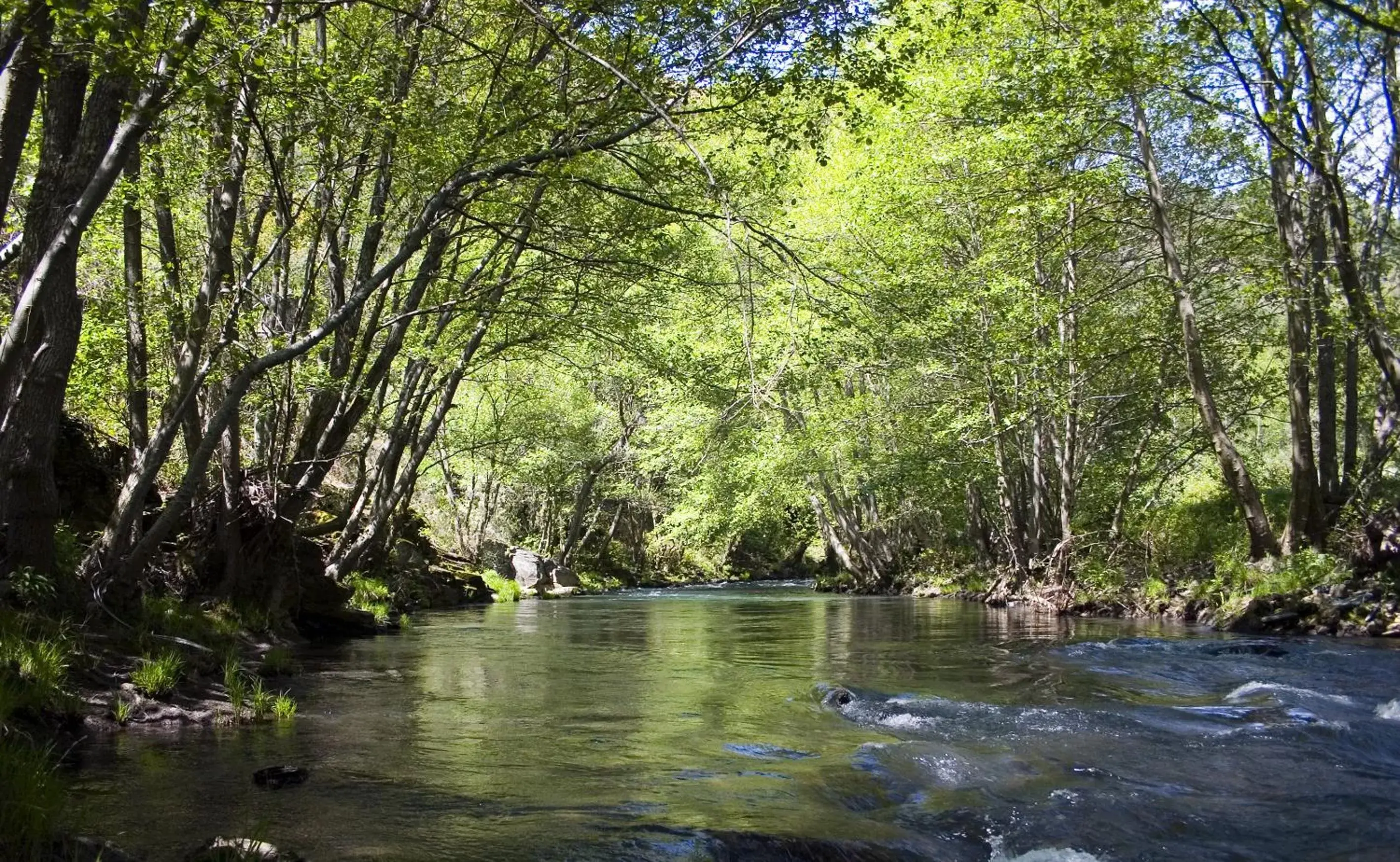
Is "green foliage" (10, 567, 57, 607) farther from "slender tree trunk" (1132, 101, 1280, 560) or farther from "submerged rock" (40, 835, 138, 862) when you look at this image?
"slender tree trunk" (1132, 101, 1280, 560)

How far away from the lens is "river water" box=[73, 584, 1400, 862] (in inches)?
197

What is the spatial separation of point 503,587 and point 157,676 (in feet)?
71.3

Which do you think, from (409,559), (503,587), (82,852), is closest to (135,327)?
(82,852)

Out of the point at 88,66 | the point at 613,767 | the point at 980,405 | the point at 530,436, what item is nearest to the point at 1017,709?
the point at 613,767

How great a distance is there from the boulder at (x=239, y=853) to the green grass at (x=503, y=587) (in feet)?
78.4

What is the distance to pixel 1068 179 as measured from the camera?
1551 cm

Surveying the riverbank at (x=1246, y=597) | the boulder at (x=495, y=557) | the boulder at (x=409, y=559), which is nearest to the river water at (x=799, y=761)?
the riverbank at (x=1246, y=597)

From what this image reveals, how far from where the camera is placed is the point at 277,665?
10.2 meters

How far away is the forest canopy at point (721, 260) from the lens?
26.7ft

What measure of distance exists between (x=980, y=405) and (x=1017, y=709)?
13.8m

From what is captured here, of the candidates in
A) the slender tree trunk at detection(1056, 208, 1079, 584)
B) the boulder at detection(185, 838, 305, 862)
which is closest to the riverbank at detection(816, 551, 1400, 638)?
the slender tree trunk at detection(1056, 208, 1079, 584)

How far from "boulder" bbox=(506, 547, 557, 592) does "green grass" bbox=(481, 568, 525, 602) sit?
1.72ft

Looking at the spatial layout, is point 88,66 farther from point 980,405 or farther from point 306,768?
point 980,405

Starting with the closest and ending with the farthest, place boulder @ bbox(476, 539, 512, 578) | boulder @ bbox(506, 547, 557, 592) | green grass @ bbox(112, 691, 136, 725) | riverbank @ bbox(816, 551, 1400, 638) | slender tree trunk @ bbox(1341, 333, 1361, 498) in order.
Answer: green grass @ bbox(112, 691, 136, 725) → riverbank @ bbox(816, 551, 1400, 638) → slender tree trunk @ bbox(1341, 333, 1361, 498) → boulder @ bbox(506, 547, 557, 592) → boulder @ bbox(476, 539, 512, 578)
